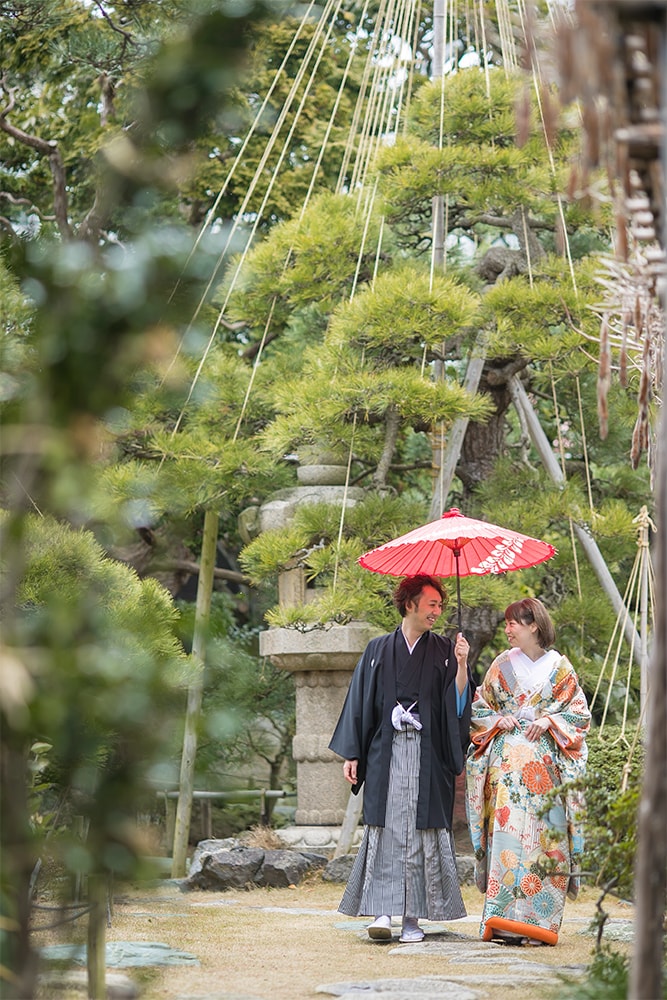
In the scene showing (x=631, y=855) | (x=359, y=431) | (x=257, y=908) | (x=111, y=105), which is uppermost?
(x=111, y=105)

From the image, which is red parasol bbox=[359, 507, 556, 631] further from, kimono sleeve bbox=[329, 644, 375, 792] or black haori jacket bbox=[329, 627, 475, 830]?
kimono sleeve bbox=[329, 644, 375, 792]

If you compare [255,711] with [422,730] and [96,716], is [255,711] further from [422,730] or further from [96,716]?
[96,716]

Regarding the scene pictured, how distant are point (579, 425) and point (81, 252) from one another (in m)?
7.08

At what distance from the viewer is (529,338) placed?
23.7 feet

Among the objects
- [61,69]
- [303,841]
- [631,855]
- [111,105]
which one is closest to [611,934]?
[631,855]

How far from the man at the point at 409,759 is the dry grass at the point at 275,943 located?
9.1 inches

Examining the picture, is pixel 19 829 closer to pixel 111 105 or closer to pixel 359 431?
pixel 359 431

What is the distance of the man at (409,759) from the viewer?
5.46 m

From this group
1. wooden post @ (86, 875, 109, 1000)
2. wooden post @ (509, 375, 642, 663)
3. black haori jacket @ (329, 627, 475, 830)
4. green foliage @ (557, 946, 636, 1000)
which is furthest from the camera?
wooden post @ (509, 375, 642, 663)

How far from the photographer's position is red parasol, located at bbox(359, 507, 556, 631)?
18.6 feet

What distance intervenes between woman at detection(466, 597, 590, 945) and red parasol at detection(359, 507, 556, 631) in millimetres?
247

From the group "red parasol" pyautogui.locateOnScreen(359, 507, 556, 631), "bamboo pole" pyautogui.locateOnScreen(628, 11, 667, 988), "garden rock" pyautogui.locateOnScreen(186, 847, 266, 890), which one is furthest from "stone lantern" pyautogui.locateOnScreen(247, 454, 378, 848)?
"bamboo pole" pyautogui.locateOnScreen(628, 11, 667, 988)

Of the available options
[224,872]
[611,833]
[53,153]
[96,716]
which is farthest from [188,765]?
[96,716]

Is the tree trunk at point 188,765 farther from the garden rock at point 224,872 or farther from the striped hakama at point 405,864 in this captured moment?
the striped hakama at point 405,864
